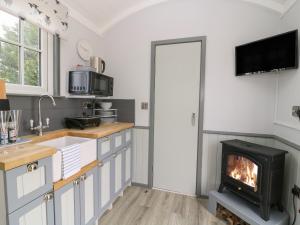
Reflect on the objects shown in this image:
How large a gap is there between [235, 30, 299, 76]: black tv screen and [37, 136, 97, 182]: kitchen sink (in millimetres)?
1869

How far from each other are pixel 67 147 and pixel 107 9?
6.75 ft

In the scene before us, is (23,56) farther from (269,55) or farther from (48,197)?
(269,55)

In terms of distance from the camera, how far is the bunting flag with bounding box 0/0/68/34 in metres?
1.44

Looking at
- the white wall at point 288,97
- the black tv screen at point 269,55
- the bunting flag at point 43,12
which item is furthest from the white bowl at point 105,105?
the white wall at point 288,97

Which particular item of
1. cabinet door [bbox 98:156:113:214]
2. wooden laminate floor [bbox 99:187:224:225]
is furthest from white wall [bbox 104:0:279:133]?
wooden laminate floor [bbox 99:187:224:225]

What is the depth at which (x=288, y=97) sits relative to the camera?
5.90 feet

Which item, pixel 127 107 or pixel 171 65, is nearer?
pixel 171 65

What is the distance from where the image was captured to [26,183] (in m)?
1.00

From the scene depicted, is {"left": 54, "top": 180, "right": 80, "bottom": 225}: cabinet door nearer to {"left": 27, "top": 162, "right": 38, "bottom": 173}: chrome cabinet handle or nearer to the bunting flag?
{"left": 27, "top": 162, "right": 38, "bottom": 173}: chrome cabinet handle

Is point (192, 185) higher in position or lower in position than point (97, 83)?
lower

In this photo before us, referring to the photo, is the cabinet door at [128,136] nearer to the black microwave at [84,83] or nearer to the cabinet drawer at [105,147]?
the cabinet drawer at [105,147]

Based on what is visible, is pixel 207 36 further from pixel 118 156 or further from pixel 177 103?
pixel 118 156

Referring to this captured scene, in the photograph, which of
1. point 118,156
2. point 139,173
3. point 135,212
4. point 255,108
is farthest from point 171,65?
point 135,212

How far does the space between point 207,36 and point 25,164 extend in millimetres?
2337
